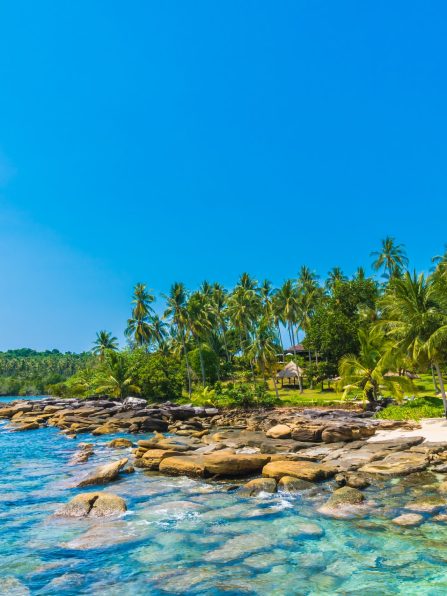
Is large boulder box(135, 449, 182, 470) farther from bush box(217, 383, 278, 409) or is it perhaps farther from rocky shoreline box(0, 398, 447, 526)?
bush box(217, 383, 278, 409)

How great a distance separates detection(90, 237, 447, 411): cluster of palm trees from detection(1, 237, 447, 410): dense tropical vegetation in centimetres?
7

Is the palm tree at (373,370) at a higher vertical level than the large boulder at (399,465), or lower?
higher

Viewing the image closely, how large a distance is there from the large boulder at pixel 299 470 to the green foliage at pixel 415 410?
1168cm

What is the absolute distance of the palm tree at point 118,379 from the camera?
162 feet

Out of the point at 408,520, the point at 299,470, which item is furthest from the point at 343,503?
the point at 299,470

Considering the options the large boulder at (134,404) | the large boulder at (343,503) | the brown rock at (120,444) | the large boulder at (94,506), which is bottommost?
the large boulder at (343,503)

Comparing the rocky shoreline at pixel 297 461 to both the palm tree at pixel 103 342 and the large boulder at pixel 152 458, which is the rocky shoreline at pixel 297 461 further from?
the palm tree at pixel 103 342

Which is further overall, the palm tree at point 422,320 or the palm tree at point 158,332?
the palm tree at point 158,332

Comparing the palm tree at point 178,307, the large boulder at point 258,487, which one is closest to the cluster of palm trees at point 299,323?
the palm tree at point 178,307

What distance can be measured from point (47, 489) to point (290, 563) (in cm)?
1025

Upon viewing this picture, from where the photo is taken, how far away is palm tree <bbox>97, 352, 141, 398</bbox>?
49.5 metres

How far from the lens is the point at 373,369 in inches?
1178

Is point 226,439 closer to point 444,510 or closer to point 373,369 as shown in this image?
point 373,369

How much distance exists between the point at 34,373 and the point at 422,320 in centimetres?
10218
